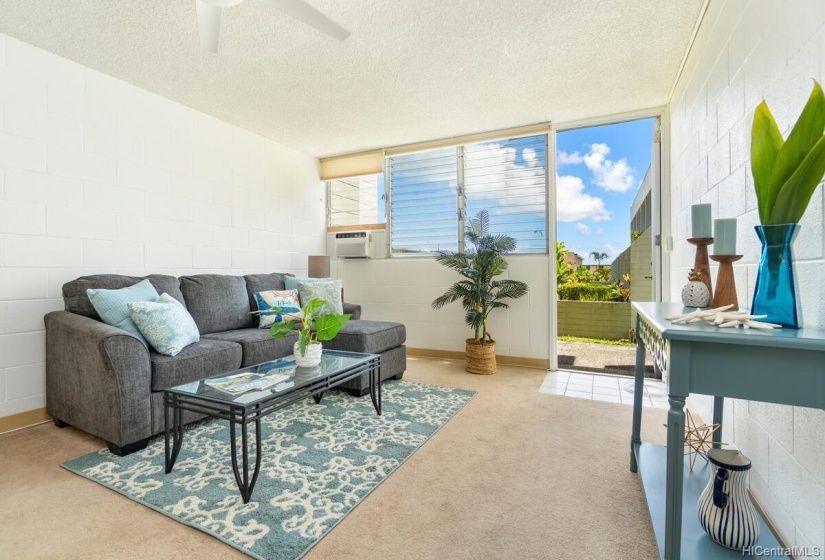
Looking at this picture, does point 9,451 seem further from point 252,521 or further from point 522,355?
point 522,355

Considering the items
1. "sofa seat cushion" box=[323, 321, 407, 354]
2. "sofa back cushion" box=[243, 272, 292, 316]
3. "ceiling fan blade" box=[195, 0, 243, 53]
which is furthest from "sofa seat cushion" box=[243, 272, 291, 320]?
"ceiling fan blade" box=[195, 0, 243, 53]

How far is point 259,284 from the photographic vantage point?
3818mm

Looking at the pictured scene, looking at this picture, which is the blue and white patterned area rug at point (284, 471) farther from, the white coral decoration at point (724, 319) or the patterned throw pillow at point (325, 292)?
the white coral decoration at point (724, 319)

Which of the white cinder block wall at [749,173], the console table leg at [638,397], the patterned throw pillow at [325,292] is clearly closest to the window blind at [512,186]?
the white cinder block wall at [749,173]

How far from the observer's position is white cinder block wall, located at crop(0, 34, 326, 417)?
2518 mm

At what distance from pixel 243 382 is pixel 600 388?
114 inches

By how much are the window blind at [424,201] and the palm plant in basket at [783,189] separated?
3412 mm

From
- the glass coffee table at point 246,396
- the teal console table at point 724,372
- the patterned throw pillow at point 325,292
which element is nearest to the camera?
the teal console table at point 724,372

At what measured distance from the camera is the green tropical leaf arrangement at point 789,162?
1.02 m

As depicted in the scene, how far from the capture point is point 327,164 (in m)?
5.16

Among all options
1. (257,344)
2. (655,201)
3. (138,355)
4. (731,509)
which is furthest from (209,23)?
(655,201)

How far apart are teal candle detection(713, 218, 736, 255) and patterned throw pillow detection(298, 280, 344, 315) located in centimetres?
298

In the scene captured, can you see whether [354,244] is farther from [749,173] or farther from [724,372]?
[724,372]

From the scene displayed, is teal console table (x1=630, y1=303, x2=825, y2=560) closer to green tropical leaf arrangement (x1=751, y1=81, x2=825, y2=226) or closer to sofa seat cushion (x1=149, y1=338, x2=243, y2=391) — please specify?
green tropical leaf arrangement (x1=751, y1=81, x2=825, y2=226)
